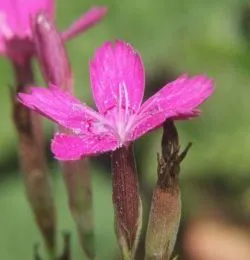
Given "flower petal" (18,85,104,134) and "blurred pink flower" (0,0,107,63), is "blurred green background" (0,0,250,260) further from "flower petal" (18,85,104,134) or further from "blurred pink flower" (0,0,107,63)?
"flower petal" (18,85,104,134)

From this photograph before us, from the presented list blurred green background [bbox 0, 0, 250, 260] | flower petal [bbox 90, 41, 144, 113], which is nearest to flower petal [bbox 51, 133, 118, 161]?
flower petal [bbox 90, 41, 144, 113]

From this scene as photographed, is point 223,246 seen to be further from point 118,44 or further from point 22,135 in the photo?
point 118,44

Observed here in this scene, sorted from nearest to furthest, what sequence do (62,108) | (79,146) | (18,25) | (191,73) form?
(79,146) → (62,108) → (18,25) → (191,73)

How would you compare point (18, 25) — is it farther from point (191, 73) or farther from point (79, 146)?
point (191, 73)

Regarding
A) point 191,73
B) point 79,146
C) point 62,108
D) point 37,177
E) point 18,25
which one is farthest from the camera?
point 191,73

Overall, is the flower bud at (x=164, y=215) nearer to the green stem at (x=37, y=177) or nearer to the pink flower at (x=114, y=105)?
the pink flower at (x=114, y=105)

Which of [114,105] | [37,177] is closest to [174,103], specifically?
Result: [114,105]

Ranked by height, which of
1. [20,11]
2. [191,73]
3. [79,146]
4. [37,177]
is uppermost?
[20,11]
